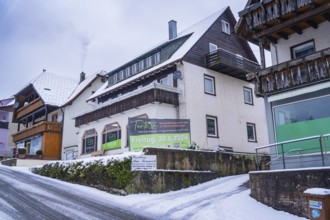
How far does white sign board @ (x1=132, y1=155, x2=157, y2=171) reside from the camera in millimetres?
16125

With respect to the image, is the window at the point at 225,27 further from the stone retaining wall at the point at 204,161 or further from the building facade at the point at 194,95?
the stone retaining wall at the point at 204,161

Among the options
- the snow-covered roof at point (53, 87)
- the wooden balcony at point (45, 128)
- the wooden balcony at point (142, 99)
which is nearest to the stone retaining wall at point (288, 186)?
the wooden balcony at point (142, 99)

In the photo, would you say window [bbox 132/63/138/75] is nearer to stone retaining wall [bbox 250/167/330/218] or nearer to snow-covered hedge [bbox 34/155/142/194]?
snow-covered hedge [bbox 34/155/142/194]

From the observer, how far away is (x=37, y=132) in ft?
128

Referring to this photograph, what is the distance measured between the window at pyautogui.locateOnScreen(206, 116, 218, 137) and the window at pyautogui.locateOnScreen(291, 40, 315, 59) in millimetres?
9553


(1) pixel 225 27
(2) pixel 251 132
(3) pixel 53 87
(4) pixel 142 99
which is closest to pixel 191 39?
(1) pixel 225 27

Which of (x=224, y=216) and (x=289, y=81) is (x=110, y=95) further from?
(x=224, y=216)

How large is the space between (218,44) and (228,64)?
2.98 m

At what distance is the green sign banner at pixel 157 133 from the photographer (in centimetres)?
1888

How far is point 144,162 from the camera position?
53.4 ft

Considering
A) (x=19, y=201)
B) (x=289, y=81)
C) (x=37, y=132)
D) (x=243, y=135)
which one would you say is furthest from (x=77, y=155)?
(x=289, y=81)

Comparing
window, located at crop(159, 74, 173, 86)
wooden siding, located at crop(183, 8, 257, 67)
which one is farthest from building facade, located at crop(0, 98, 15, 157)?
wooden siding, located at crop(183, 8, 257, 67)

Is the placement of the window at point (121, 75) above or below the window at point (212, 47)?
below

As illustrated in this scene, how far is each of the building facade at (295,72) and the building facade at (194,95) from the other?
768cm
